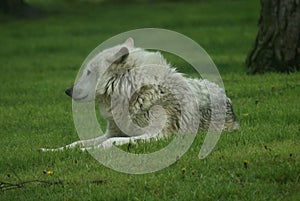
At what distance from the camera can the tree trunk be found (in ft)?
43.4

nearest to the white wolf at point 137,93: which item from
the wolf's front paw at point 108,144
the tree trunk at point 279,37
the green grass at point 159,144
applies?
the wolf's front paw at point 108,144

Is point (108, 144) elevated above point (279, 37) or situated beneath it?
elevated above

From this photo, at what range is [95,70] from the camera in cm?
865

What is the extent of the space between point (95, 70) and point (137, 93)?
2.01 ft

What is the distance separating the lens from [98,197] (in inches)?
245

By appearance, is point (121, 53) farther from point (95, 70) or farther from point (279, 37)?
point (279, 37)

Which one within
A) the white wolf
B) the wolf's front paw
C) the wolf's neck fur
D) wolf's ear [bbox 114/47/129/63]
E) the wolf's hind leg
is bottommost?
the wolf's hind leg

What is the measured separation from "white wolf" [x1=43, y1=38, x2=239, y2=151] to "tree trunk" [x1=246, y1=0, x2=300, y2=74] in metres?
4.77

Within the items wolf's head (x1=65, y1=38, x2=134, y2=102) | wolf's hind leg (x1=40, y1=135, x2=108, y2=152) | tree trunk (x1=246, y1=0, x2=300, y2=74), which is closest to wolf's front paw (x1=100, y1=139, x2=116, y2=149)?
wolf's hind leg (x1=40, y1=135, x2=108, y2=152)

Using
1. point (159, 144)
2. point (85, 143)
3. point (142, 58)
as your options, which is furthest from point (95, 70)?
point (159, 144)

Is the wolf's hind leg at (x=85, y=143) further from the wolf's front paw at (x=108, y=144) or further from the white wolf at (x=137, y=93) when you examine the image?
the wolf's front paw at (x=108, y=144)

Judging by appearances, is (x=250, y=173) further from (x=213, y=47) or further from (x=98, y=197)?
(x=213, y=47)

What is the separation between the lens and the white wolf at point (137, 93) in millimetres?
8375

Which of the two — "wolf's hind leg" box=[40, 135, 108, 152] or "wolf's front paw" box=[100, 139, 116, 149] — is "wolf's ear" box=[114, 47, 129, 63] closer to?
"wolf's hind leg" box=[40, 135, 108, 152]
